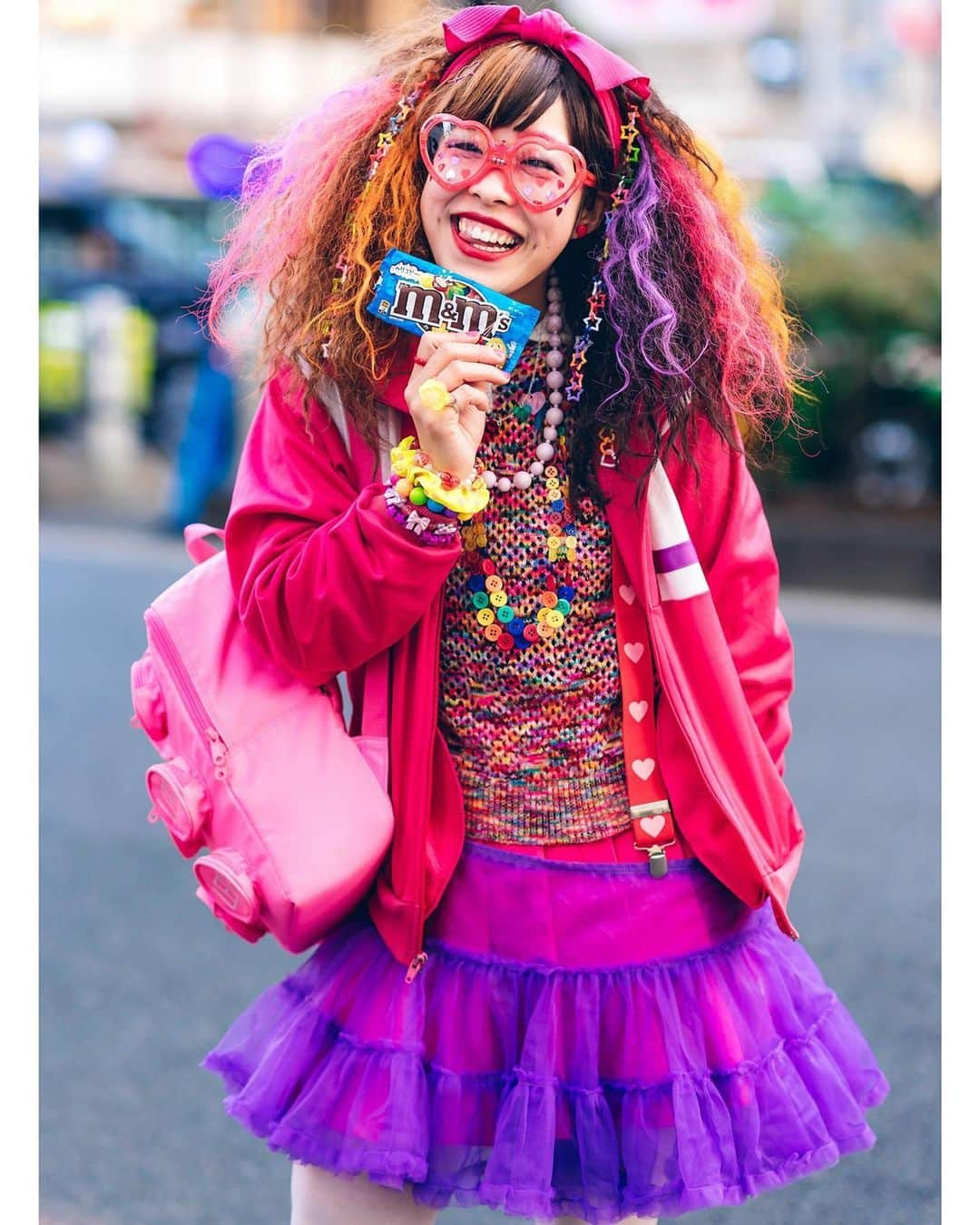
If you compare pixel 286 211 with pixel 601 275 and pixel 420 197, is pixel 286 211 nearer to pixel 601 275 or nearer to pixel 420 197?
pixel 420 197

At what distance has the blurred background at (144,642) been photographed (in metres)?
3.62

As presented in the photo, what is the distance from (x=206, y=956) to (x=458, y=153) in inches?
121

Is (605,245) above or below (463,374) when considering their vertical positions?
Result: above

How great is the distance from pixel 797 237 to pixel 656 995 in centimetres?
928

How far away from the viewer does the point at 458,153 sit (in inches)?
80.3

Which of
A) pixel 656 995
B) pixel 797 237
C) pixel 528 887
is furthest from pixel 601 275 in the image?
pixel 797 237

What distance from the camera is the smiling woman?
208 cm

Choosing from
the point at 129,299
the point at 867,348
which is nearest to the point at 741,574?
the point at 867,348

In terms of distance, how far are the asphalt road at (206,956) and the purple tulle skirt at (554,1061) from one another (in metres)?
1.34

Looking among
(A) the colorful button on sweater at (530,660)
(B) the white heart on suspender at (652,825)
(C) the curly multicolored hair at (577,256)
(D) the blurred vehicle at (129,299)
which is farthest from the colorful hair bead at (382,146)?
(D) the blurred vehicle at (129,299)

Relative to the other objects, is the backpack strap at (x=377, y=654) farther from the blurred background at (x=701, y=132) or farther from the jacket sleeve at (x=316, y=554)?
the blurred background at (x=701, y=132)

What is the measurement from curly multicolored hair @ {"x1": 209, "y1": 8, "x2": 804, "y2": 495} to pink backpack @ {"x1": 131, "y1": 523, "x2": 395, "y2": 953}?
0.34 metres

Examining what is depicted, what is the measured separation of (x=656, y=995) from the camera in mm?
2154

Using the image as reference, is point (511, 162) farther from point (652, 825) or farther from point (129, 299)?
point (129, 299)
